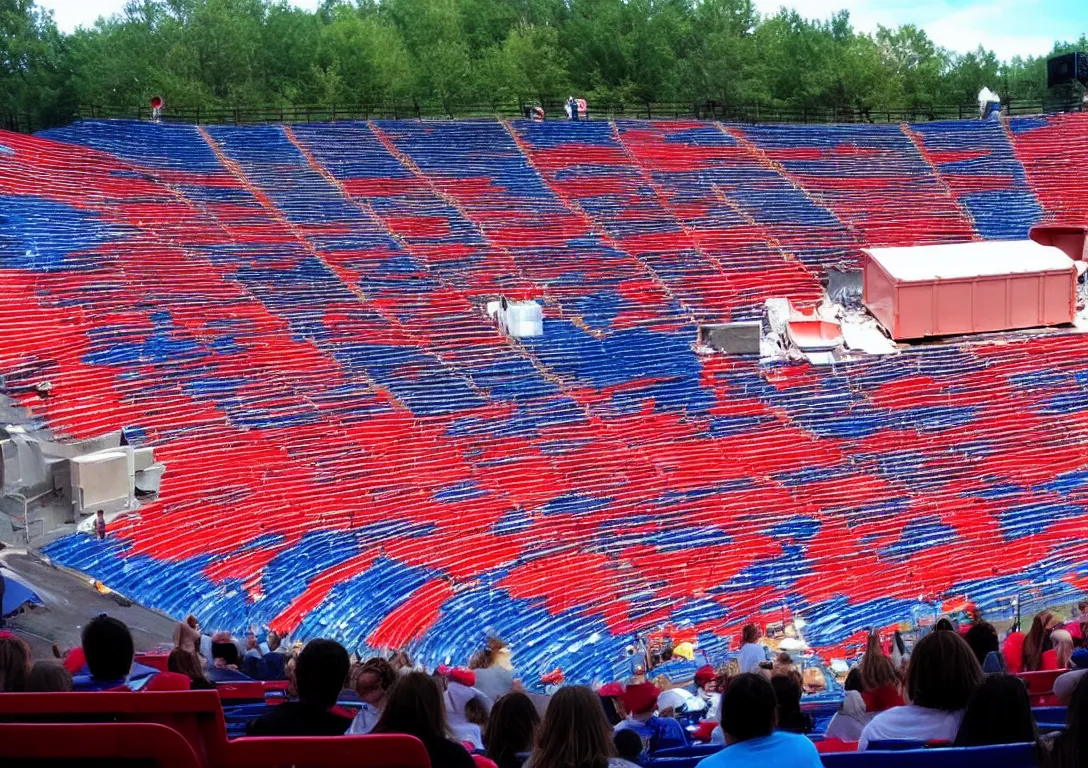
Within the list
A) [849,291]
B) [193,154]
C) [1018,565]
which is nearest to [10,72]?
[193,154]

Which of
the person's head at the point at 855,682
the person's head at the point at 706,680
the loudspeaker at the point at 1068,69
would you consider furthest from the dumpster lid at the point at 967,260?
the person's head at the point at 855,682

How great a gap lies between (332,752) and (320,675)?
154 cm

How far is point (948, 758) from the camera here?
5352 millimetres

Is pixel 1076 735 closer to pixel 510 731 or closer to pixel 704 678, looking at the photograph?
pixel 510 731

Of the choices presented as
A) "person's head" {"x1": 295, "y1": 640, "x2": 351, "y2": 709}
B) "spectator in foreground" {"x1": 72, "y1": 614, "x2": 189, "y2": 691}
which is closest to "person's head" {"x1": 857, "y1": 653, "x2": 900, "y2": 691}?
"person's head" {"x1": 295, "y1": 640, "x2": 351, "y2": 709}

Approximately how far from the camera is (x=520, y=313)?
25.2 meters

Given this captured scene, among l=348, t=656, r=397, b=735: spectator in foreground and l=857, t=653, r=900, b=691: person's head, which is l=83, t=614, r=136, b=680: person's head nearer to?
l=348, t=656, r=397, b=735: spectator in foreground

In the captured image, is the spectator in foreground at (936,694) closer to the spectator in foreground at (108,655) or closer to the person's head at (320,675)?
the person's head at (320,675)

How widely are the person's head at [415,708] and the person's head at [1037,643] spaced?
6.85 metres

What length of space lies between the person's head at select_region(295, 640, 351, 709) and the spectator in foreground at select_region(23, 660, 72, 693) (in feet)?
3.21

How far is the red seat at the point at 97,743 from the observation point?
4.15 meters

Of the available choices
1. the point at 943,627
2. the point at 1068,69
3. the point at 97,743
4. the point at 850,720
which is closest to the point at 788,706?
the point at 850,720

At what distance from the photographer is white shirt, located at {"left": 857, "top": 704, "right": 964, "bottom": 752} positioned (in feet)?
20.4

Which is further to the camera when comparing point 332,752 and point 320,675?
point 320,675
